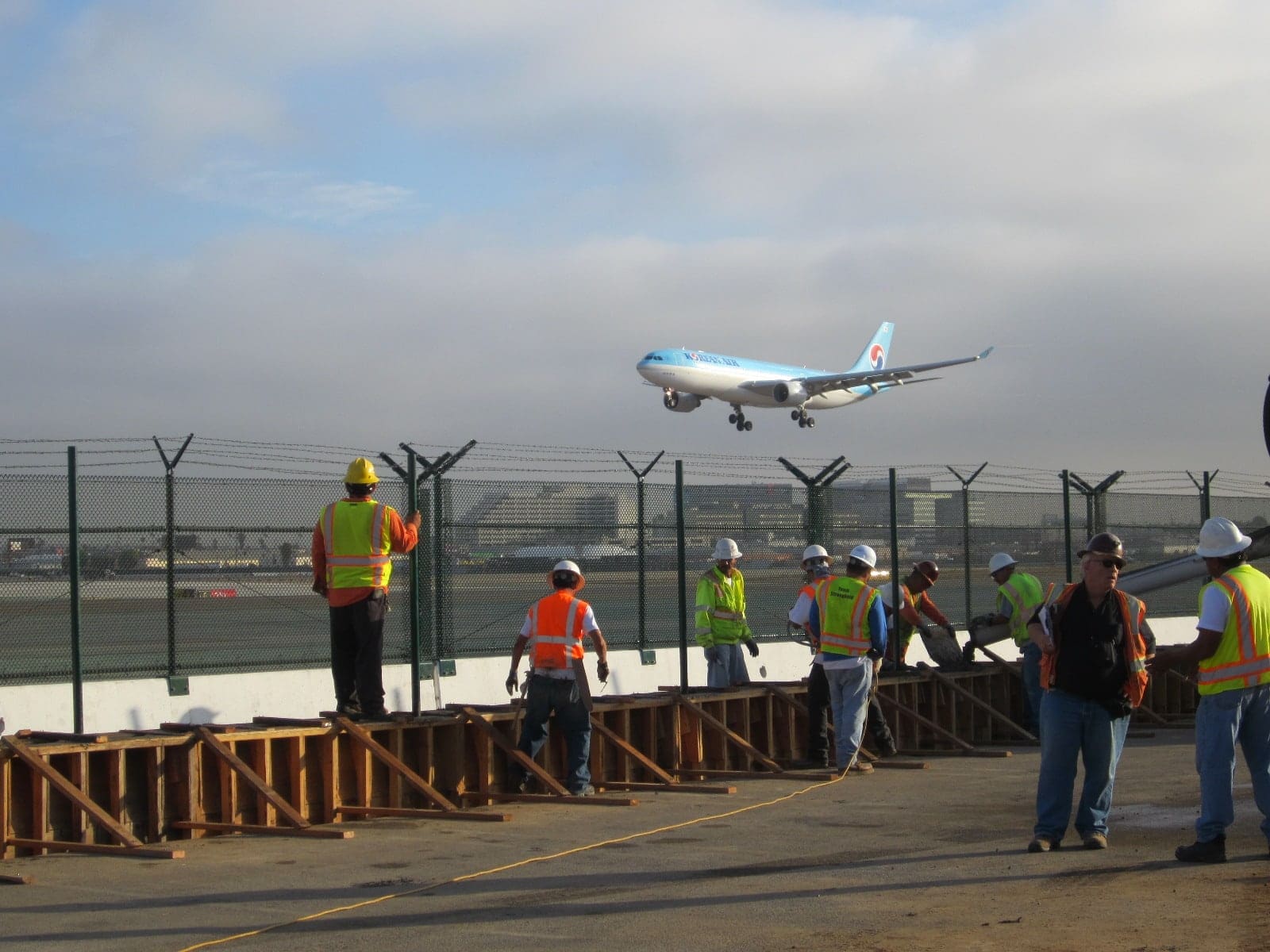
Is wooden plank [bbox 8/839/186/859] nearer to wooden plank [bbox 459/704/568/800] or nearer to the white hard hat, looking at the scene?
wooden plank [bbox 459/704/568/800]

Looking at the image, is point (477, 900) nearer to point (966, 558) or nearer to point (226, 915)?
point (226, 915)

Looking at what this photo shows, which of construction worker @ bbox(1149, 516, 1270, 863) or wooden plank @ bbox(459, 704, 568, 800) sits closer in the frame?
construction worker @ bbox(1149, 516, 1270, 863)

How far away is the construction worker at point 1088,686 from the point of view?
8.94 metres

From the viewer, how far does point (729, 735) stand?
13414mm

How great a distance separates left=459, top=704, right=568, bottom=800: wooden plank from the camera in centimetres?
1172

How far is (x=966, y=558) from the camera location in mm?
21984

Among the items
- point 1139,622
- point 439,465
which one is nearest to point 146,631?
point 439,465

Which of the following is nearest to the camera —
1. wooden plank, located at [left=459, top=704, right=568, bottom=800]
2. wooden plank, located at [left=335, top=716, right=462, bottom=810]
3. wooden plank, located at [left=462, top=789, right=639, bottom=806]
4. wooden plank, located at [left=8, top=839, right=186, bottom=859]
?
wooden plank, located at [left=8, top=839, right=186, bottom=859]

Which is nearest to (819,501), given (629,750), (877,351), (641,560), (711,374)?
(641,560)

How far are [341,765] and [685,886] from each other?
3.77 metres

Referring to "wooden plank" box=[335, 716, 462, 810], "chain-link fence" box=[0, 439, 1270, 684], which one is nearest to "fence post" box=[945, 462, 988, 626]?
"chain-link fence" box=[0, 439, 1270, 684]

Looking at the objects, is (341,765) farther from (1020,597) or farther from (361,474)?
(1020,597)

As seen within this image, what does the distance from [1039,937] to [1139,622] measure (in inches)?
109

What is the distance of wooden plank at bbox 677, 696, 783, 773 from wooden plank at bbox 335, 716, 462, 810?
9.15 feet
